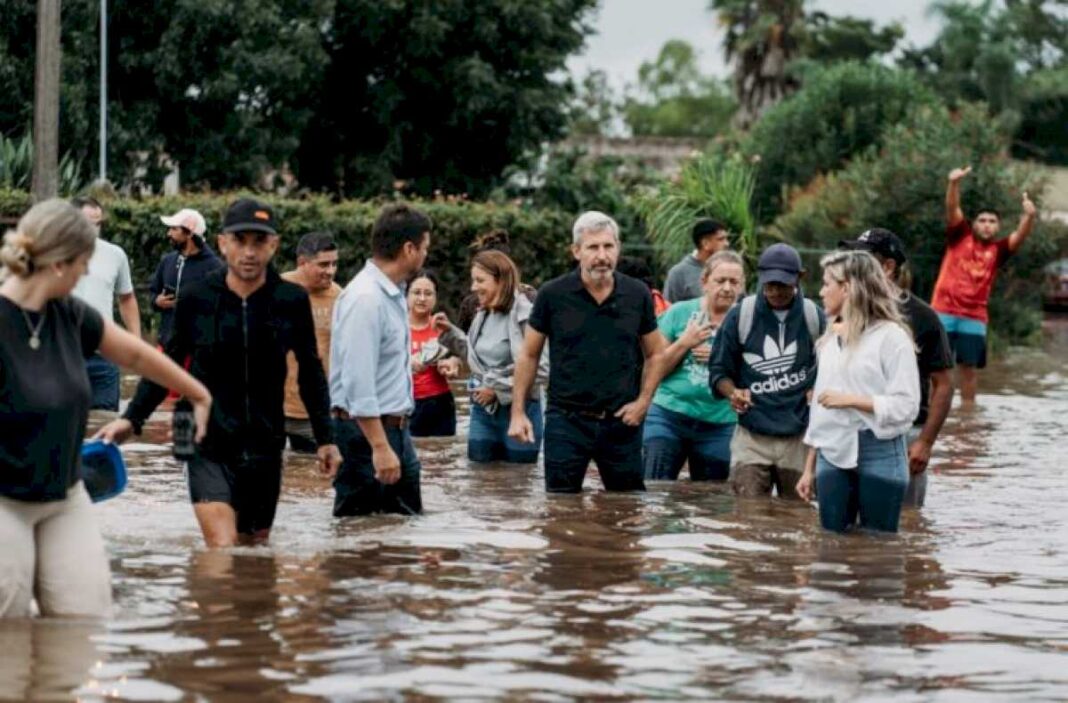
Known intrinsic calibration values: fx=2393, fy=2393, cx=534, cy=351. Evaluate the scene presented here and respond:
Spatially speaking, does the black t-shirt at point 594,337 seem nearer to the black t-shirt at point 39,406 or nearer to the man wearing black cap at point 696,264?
the man wearing black cap at point 696,264

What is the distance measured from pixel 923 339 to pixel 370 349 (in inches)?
125

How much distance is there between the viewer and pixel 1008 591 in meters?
11.2

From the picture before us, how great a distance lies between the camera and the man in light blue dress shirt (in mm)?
11422

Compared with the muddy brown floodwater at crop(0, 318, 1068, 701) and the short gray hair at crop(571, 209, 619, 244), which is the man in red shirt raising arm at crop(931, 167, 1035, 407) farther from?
the short gray hair at crop(571, 209, 619, 244)

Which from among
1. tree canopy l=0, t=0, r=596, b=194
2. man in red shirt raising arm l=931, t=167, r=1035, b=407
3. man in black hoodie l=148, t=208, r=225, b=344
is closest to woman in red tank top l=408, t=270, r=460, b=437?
man in black hoodie l=148, t=208, r=225, b=344

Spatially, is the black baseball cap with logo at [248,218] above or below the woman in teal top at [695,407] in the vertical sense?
above

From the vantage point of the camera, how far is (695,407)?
47.3ft

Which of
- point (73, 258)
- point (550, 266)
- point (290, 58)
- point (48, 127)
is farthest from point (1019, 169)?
point (73, 258)

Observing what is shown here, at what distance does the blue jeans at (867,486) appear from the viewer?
11875mm

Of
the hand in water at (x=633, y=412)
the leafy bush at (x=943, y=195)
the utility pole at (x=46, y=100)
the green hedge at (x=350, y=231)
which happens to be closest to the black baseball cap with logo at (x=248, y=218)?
the hand in water at (x=633, y=412)

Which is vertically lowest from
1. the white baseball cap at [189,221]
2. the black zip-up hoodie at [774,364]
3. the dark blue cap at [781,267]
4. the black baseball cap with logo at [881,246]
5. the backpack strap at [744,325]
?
the black zip-up hoodie at [774,364]

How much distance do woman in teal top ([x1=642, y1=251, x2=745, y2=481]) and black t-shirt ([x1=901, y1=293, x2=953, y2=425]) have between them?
1.59 metres

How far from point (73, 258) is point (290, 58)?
35.2 meters

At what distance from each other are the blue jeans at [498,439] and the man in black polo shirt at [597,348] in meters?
2.03
